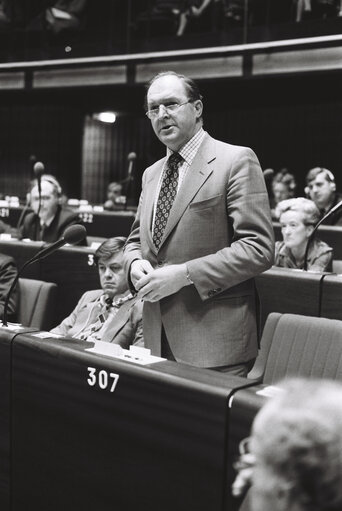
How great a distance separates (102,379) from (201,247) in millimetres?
468

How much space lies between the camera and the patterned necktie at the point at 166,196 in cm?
191

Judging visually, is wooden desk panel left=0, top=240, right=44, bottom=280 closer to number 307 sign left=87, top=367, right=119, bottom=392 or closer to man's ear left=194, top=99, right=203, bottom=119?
man's ear left=194, top=99, right=203, bottom=119

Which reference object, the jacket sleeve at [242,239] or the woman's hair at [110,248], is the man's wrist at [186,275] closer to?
the jacket sleeve at [242,239]

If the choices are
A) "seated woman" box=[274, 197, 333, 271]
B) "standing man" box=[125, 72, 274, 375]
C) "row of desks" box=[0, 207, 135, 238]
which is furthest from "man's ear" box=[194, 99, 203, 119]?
"row of desks" box=[0, 207, 135, 238]

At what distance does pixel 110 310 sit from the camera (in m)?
3.12

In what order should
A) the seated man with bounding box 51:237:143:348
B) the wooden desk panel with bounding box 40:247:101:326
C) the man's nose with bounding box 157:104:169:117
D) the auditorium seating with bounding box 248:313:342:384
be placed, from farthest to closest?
the wooden desk panel with bounding box 40:247:101:326
the seated man with bounding box 51:237:143:348
the auditorium seating with bounding box 248:313:342:384
the man's nose with bounding box 157:104:169:117

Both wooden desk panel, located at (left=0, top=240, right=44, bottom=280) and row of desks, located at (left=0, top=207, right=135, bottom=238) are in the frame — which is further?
row of desks, located at (left=0, top=207, right=135, bottom=238)

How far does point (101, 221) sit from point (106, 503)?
481cm

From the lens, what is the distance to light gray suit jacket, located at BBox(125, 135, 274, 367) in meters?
1.80

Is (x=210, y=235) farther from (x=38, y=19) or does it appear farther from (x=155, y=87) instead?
(x=38, y=19)

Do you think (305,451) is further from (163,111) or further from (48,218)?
(48,218)

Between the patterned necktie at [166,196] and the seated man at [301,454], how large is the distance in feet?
4.13

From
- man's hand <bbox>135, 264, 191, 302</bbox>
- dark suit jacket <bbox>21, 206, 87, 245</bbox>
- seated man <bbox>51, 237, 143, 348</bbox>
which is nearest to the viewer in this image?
man's hand <bbox>135, 264, 191, 302</bbox>

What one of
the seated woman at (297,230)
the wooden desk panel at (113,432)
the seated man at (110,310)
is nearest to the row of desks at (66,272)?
the seated man at (110,310)
